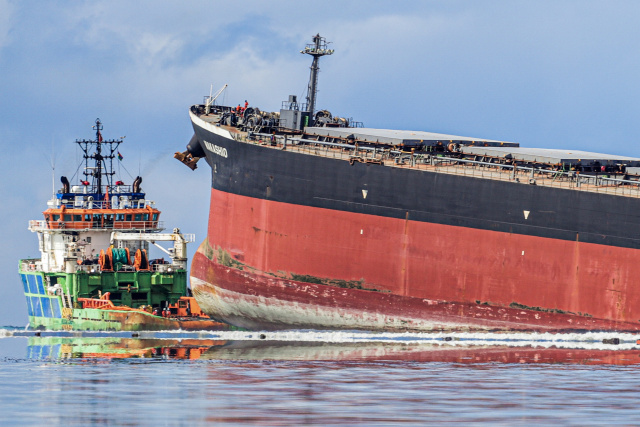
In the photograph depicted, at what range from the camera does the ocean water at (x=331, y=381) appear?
3022 centimetres

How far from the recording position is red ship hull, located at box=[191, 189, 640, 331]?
4812 centimetres

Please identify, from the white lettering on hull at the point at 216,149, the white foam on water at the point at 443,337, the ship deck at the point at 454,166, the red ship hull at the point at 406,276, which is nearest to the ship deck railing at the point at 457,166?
the ship deck at the point at 454,166

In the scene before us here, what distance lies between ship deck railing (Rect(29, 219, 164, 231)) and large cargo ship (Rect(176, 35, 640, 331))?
302 inches

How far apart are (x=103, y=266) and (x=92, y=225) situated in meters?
3.36

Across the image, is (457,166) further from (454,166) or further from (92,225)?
(92,225)

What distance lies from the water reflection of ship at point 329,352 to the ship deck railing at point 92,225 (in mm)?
8971

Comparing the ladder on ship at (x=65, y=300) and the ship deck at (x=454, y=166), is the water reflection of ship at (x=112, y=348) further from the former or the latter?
the ship deck at (x=454, y=166)

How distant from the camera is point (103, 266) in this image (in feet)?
199

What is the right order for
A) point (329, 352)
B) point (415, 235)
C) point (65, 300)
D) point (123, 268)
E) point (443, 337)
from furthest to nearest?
point (123, 268) < point (65, 300) < point (415, 235) < point (443, 337) < point (329, 352)

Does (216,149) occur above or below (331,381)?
above

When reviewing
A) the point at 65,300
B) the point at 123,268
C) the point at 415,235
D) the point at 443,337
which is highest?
the point at 415,235

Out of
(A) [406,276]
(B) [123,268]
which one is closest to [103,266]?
(B) [123,268]

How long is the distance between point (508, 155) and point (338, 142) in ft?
26.0

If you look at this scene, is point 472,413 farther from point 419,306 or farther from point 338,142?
point 338,142
